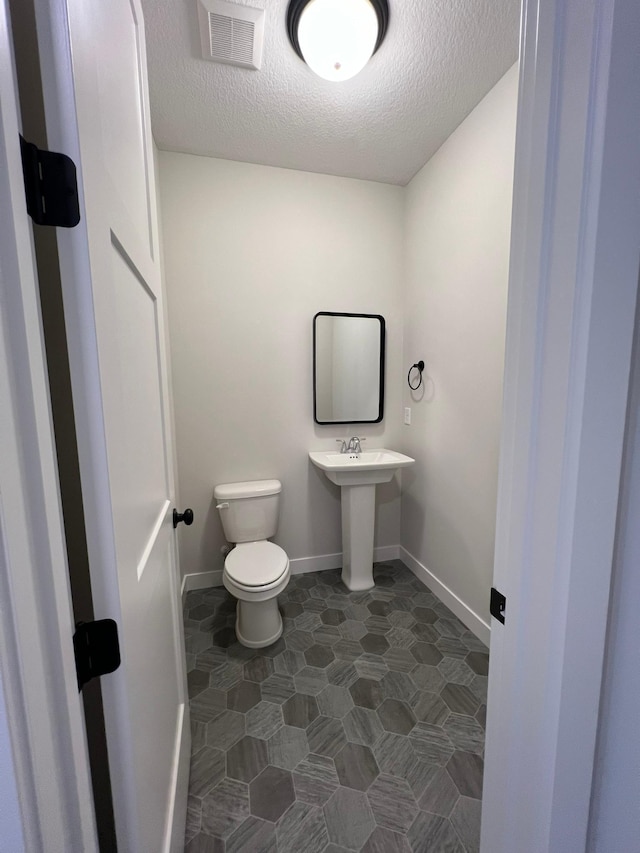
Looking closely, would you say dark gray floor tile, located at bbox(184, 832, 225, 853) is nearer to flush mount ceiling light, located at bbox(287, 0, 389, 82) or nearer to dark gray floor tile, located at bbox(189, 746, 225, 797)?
dark gray floor tile, located at bbox(189, 746, 225, 797)

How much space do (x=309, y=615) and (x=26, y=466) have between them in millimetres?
Answer: 1957

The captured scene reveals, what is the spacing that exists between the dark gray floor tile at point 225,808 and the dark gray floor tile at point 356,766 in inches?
12.9

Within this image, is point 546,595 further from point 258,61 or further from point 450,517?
point 258,61

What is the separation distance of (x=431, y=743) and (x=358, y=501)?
1173 mm

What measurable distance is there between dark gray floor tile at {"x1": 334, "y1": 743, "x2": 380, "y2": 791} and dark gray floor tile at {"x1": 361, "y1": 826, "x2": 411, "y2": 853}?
0.39 ft

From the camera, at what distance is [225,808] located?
1.09 metres

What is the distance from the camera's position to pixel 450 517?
203cm

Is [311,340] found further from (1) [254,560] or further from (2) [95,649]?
(2) [95,649]

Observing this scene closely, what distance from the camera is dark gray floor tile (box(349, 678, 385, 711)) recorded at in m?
1.43

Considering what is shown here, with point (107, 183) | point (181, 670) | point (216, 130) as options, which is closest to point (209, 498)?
point (181, 670)

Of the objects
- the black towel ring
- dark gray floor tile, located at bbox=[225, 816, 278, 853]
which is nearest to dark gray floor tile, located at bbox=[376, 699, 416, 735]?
dark gray floor tile, located at bbox=[225, 816, 278, 853]

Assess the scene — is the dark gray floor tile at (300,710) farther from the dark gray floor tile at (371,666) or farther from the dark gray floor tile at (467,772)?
the dark gray floor tile at (467,772)

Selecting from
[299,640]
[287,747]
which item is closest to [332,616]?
[299,640]

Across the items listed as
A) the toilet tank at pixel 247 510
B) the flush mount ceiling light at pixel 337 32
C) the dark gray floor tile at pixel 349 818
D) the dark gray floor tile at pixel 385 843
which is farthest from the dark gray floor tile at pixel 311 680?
the flush mount ceiling light at pixel 337 32
